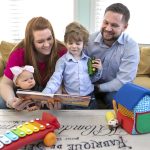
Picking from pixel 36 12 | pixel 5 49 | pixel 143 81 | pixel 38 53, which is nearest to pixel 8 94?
pixel 38 53

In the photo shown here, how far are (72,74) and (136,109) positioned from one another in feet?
1.87

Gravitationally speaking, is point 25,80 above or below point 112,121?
above

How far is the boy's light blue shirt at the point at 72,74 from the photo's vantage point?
1.61m

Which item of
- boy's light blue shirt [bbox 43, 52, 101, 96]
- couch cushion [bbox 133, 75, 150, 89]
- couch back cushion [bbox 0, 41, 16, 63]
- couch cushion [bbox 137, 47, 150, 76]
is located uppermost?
boy's light blue shirt [bbox 43, 52, 101, 96]

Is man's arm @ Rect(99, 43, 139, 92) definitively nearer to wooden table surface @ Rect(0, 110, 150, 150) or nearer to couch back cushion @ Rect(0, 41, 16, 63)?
wooden table surface @ Rect(0, 110, 150, 150)

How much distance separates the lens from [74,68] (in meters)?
1.62

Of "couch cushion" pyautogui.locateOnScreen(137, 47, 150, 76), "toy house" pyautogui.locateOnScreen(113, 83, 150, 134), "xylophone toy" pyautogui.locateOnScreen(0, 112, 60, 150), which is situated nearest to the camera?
"xylophone toy" pyautogui.locateOnScreen(0, 112, 60, 150)

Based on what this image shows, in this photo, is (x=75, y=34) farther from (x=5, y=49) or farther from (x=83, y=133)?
(x=5, y=49)

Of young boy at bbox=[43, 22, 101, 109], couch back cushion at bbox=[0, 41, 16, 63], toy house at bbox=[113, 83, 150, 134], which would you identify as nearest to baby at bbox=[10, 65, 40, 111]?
young boy at bbox=[43, 22, 101, 109]

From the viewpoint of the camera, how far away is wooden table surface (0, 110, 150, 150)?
1.08 meters

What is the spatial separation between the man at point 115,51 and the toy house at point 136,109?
622 mm

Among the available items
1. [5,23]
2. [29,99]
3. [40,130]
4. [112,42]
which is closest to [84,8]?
[5,23]

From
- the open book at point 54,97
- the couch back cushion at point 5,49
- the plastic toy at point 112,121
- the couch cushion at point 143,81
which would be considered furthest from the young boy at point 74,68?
the couch back cushion at point 5,49

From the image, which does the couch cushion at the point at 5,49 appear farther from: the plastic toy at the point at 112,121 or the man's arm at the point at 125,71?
the plastic toy at the point at 112,121
